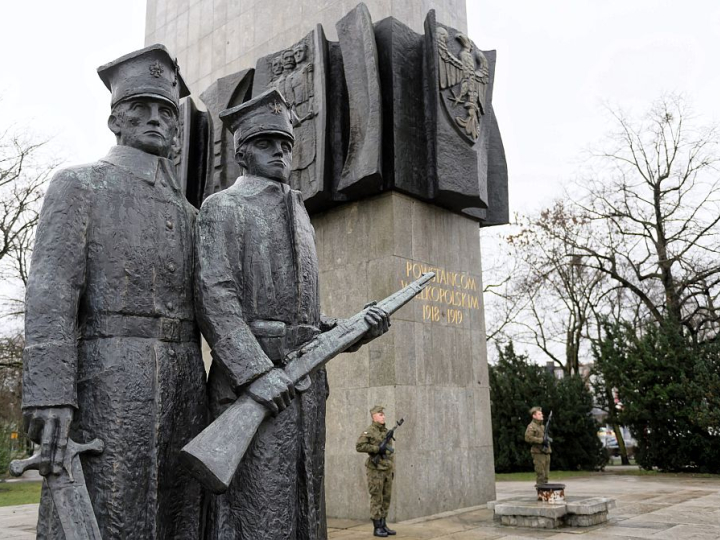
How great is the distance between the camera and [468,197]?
9164 mm

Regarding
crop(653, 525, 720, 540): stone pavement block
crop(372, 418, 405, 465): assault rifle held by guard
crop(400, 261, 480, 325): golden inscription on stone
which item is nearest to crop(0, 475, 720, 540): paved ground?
crop(653, 525, 720, 540): stone pavement block

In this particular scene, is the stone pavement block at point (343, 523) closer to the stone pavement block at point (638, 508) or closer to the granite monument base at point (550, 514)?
the granite monument base at point (550, 514)

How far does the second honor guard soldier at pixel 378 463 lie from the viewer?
7.62 m

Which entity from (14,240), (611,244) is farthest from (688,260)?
(14,240)

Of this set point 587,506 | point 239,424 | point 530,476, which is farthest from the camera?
point 530,476

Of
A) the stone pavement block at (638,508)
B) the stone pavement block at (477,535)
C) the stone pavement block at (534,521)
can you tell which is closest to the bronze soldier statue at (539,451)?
the stone pavement block at (638,508)

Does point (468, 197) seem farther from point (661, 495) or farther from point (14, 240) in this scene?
→ point (14, 240)

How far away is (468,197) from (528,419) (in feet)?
36.3

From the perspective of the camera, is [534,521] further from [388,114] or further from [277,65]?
[277,65]

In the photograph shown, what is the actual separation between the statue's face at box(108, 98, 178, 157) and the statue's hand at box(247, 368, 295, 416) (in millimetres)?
1294

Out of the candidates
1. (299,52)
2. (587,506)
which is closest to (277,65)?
(299,52)

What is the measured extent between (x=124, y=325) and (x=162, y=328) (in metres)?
0.17

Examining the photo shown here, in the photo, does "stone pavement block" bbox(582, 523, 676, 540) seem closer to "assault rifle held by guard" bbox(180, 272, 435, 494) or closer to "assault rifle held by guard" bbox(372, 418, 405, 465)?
"assault rifle held by guard" bbox(372, 418, 405, 465)

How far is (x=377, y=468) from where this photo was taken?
7750 millimetres
